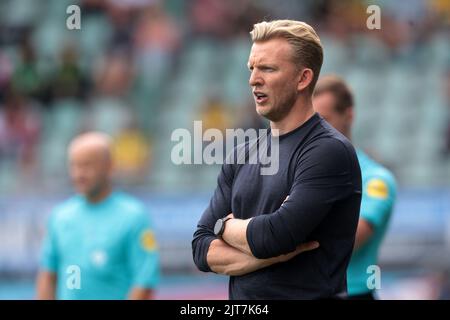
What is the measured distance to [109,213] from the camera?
6.41 metres

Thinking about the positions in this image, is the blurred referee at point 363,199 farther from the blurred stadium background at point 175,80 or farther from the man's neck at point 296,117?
the blurred stadium background at point 175,80

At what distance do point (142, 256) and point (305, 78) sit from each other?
2.60 metres

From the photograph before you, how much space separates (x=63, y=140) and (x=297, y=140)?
A: 10.7 meters

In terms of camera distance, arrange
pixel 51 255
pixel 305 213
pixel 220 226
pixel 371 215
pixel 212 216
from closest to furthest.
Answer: pixel 305 213 < pixel 220 226 < pixel 212 216 < pixel 371 215 < pixel 51 255

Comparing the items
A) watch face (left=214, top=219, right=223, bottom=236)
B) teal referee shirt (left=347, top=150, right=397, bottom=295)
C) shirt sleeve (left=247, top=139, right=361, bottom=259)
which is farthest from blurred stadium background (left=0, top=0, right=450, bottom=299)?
shirt sleeve (left=247, top=139, right=361, bottom=259)

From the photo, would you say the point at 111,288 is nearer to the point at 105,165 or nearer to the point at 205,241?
the point at 105,165

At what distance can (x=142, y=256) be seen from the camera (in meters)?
6.29

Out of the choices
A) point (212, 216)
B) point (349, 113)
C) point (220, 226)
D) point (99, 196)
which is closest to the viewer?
point (220, 226)

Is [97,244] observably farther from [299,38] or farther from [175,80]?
[175,80]

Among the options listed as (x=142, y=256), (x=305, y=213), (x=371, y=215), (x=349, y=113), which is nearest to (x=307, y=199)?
(x=305, y=213)

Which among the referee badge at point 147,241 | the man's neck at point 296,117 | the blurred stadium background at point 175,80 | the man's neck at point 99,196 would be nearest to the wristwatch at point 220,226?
the man's neck at point 296,117

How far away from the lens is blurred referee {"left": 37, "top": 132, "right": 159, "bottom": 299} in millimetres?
6211

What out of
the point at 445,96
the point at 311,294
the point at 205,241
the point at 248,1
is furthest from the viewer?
the point at 248,1

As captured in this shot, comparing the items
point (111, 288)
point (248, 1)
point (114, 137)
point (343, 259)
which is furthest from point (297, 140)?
point (248, 1)
